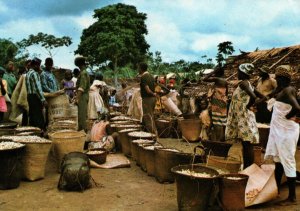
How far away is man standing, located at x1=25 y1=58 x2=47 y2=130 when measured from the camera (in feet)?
24.6

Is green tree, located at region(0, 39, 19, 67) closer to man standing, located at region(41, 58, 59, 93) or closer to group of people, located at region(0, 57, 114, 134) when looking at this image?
group of people, located at region(0, 57, 114, 134)

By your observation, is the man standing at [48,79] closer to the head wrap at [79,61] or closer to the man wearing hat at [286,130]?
the head wrap at [79,61]

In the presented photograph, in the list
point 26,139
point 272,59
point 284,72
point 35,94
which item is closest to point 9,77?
point 35,94

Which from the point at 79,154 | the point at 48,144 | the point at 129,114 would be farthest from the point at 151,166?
the point at 129,114

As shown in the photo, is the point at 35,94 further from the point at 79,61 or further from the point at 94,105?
the point at 94,105

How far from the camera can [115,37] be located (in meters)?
38.2

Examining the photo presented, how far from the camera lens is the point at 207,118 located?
8805 mm

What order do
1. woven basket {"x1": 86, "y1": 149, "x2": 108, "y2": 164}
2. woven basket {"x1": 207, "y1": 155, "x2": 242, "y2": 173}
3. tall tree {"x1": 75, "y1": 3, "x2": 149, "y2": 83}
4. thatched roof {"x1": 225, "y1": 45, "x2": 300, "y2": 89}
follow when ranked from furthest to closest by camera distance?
tall tree {"x1": 75, "y1": 3, "x2": 149, "y2": 83} → thatched roof {"x1": 225, "y1": 45, "x2": 300, "y2": 89} → woven basket {"x1": 86, "y1": 149, "x2": 108, "y2": 164} → woven basket {"x1": 207, "y1": 155, "x2": 242, "y2": 173}

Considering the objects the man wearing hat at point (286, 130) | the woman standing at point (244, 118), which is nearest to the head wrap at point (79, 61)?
the woman standing at point (244, 118)

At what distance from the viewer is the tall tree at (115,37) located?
3838 cm

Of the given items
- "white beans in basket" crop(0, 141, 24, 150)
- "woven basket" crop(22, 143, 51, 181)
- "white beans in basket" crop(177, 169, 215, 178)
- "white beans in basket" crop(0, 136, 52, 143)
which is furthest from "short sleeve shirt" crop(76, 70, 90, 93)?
"white beans in basket" crop(177, 169, 215, 178)

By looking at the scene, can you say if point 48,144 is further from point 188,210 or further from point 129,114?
point 129,114

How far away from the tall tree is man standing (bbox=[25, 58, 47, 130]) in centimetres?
2960

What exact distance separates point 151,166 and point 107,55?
3306 centimetres
